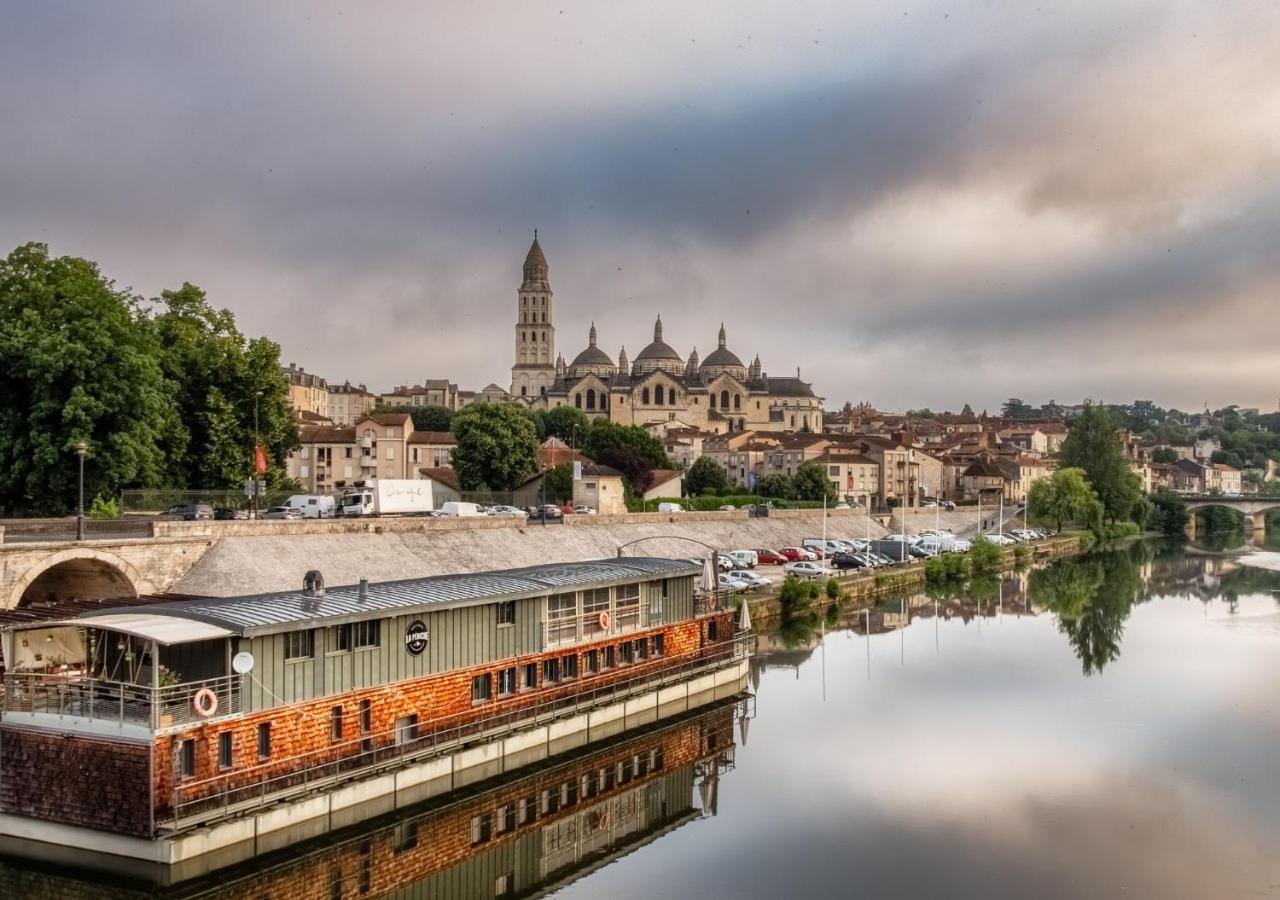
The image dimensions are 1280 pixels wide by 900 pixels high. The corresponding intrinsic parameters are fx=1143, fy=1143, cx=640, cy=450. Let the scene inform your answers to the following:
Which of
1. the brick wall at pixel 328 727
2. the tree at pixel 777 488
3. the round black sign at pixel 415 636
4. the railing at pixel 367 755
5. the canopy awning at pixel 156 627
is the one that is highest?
the tree at pixel 777 488

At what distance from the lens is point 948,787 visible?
24875mm

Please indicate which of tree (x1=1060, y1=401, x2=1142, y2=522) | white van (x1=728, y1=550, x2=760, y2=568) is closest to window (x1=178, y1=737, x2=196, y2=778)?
white van (x1=728, y1=550, x2=760, y2=568)

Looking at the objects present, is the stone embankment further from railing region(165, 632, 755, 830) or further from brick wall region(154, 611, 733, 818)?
brick wall region(154, 611, 733, 818)

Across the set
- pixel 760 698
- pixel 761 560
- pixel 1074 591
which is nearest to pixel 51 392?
pixel 760 698

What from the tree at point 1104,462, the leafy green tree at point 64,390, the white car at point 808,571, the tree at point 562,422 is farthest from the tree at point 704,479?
the leafy green tree at point 64,390

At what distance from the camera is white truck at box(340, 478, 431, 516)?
4791cm

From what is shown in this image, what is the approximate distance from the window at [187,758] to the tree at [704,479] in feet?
253

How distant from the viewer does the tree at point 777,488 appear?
305ft

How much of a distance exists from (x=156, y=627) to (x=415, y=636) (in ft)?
18.0

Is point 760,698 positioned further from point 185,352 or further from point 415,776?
point 185,352

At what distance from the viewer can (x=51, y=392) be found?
128ft

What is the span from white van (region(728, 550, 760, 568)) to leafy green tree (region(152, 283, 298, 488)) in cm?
2246

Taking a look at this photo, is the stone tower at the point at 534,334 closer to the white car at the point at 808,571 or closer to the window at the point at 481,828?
the white car at the point at 808,571

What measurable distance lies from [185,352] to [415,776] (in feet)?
104
